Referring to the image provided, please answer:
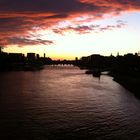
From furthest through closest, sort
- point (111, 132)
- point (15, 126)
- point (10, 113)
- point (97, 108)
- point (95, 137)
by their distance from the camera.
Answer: point (97, 108)
point (10, 113)
point (15, 126)
point (111, 132)
point (95, 137)

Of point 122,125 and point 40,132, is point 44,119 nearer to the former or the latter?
point 40,132

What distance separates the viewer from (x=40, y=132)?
27641mm

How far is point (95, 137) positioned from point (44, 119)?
9311mm

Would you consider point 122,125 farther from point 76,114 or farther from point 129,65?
point 129,65

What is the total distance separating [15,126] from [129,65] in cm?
10728

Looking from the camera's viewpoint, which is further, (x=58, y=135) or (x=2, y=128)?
(x=2, y=128)

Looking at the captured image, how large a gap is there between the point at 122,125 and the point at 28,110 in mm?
14453

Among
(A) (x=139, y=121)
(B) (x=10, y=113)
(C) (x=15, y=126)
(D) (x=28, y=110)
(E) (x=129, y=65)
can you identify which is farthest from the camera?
(E) (x=129, y=65)

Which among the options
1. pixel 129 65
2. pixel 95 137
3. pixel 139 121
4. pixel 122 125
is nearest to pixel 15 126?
pixel 95 137

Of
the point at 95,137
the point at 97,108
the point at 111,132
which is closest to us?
the point at 95,137

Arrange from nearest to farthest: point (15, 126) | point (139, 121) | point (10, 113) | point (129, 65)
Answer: point (15, 126) → point (139, 121) → point (10, 113) → point (129, 65)

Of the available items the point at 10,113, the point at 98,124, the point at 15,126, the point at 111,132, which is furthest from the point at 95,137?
the point at 10,113

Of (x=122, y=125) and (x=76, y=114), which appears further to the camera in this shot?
(x=76, y=114)

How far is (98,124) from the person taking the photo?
3152 cm
